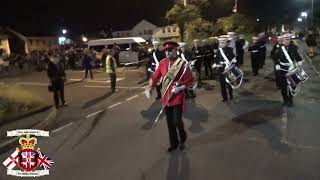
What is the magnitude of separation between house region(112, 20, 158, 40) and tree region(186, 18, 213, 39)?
1417 inches

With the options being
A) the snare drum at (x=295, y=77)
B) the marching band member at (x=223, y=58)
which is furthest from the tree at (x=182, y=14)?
the snare drum at (x=295, y=77)

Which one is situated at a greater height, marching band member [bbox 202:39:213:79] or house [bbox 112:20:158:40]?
house [bbox 112:20:158:40]

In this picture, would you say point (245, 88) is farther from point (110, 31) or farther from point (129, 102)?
point (110, 31)

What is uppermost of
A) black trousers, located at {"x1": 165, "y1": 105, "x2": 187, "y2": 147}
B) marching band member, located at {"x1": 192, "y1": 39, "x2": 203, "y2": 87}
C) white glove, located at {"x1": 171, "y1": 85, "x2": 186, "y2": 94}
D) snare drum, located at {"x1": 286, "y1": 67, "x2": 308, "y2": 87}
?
marching band member, located at {"x1": 192, "y1": 39, "x2": 203, "y2": 87}

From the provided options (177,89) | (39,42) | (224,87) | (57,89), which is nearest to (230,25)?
(224,87)

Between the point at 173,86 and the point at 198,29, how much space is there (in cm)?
2580

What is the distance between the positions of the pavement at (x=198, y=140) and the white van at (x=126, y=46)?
62.3 ft

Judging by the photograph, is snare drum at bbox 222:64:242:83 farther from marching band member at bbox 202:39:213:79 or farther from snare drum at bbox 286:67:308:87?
marching band member at bbox 202:39:213:79

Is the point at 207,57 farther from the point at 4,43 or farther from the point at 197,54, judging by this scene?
the point at 4,43

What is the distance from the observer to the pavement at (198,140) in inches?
276

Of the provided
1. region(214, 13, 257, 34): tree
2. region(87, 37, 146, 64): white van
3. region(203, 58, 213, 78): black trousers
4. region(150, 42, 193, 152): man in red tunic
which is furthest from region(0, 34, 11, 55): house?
region(150, 42, 193, 152): man in red tunic

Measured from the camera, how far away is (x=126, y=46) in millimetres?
36500

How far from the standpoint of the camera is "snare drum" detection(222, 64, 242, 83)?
13188 millimetres

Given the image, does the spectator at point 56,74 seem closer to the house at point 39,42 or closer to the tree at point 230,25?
the tree at point 230,25
